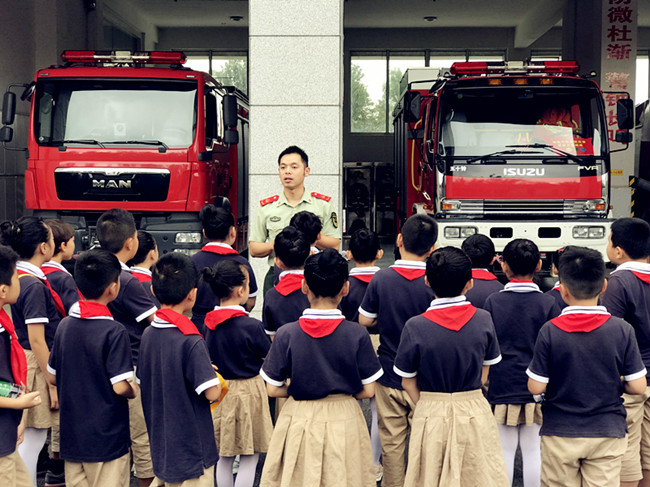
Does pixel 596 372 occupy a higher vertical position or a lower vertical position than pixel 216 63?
lower

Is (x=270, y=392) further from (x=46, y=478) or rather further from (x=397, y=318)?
(x=46, y=478)

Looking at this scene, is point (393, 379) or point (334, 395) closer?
point (334, 395)

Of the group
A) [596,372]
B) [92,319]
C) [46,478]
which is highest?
[92,319]

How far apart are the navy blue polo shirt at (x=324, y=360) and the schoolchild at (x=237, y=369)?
0.56m

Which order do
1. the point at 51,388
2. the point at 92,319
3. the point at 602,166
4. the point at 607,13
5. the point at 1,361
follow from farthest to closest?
the point at 607,13 < the point at 602,166 < the point at 51,388 < the point at 92,319 < the point at 1,361

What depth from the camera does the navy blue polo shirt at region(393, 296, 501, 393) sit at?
11.2 ft

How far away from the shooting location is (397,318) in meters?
4.17

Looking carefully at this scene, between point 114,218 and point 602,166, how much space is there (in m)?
6.31

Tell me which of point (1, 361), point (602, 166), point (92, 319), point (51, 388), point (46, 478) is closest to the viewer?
point (1, 361)

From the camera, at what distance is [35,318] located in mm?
4074

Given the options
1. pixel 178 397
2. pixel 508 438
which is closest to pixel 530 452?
pixel 508 438

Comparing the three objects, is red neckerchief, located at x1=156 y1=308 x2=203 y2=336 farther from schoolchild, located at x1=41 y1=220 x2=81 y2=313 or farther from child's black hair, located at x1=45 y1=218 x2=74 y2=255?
child's black hair, located at x1=45 y1=218 x2=74 y2=255

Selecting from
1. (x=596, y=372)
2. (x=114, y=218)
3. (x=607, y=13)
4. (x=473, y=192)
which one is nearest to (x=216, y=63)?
(x=607, y=13)

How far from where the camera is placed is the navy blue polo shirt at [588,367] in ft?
11.3
